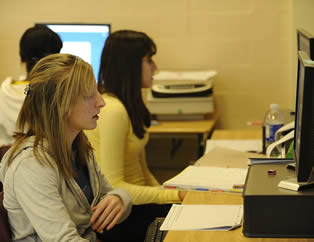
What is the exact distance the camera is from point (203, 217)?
1.33 m

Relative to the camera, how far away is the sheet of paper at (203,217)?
124 cm

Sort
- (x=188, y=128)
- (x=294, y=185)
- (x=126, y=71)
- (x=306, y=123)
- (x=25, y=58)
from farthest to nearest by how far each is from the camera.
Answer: (x=188, y=128)
(x=25, y=58)
(x=126, y=71)
(x=294, y=185)
(x=306, y=123)

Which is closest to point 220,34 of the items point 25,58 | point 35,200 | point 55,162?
point 25,58

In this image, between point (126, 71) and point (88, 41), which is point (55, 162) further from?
point (88, 41)

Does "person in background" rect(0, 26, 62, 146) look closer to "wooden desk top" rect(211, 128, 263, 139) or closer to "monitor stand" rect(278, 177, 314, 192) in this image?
"wooden desk top" rect(211, 128, 263, 139)

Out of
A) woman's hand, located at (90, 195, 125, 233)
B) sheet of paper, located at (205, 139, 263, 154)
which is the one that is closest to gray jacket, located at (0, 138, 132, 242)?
woman's hand, located at (90, 195, 125, 233)

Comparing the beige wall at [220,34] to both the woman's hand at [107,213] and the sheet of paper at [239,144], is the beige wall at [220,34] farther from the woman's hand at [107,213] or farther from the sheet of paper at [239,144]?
the woman's hand at [107,213]

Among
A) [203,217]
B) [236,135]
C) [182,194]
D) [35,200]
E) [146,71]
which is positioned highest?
[146,71]

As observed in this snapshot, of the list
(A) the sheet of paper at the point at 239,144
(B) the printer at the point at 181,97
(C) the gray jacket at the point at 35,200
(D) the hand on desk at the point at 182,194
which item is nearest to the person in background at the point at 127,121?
(D) the hand on desk at the point at 182,194

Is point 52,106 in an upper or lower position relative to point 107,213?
upper

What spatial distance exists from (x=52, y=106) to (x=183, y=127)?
6.05ft

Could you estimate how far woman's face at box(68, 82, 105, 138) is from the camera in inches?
53.2

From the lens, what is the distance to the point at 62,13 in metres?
3.73

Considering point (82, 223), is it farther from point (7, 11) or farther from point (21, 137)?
point (7, 11)
